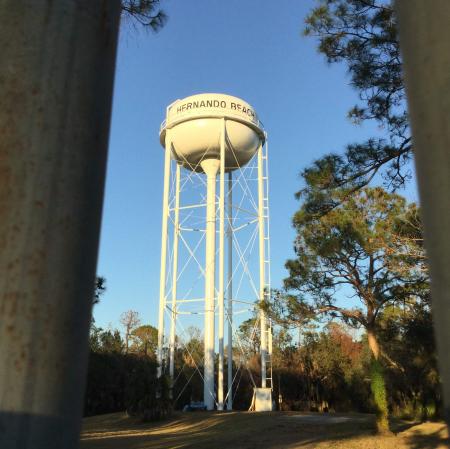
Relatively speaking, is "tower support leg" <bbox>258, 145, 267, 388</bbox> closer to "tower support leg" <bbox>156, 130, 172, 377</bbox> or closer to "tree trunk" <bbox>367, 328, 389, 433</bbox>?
"tower support leg" <bbox>156, 130, 172, 377</bbox>

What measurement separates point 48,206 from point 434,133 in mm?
766

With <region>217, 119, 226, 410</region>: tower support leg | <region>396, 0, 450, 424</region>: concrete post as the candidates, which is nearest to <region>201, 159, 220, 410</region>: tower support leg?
<region>217, 119, 226, 410</region>: tower support leg

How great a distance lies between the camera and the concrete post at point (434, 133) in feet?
2.97

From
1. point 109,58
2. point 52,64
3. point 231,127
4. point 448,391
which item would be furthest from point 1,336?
point 231,127

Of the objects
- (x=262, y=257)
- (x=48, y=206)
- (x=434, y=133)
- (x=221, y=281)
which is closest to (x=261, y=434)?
(x=221, y=281)

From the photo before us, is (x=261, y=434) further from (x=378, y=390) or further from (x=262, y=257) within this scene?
(x=262, y=257)

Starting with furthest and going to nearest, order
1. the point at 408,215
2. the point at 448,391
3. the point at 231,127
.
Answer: the point at 231,127
the point at 408,215
the point at 448,391

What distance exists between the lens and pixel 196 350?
1281 inches

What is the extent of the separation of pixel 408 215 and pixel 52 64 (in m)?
9.18

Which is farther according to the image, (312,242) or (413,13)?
(312,242)

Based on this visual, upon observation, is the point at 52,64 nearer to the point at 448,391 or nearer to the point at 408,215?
the point at 448,391

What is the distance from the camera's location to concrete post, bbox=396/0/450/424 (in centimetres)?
91

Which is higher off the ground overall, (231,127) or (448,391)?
(231,127)

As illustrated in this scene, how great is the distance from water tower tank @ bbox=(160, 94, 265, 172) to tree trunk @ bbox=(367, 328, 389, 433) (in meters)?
10.8
